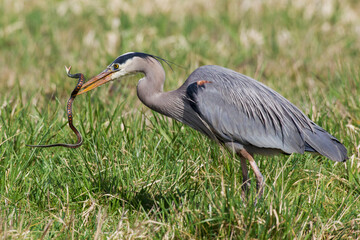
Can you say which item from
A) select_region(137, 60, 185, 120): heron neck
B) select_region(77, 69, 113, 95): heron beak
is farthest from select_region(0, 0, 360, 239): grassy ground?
select_region(77, 69, 113, 95): heron beak

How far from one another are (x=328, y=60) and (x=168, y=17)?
3.03 metres

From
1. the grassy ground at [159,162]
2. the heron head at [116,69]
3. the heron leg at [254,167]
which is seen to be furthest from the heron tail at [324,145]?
the heron head at [116,69]

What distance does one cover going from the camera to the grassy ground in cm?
357

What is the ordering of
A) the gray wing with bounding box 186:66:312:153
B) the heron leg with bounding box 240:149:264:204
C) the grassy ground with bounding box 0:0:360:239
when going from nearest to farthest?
the grassy ground with bounding box 0:0:360:239 < the heron leg with bounding box 240:149:264:204 < the gray wing with bounding box 186:66:312:153

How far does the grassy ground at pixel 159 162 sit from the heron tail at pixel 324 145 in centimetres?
18

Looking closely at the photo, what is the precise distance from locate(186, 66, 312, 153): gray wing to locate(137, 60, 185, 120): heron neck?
108mm

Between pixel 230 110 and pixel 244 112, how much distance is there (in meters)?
0.11

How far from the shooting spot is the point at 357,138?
485 cm

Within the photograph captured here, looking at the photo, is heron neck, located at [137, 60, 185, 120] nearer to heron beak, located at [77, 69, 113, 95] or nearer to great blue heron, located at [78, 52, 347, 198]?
great blue heron, located at [78, 52, 347, 198]

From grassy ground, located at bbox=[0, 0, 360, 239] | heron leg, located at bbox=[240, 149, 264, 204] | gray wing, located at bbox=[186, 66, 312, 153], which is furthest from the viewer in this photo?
gray wing, located at bbox=[186, 66, 312, 153]

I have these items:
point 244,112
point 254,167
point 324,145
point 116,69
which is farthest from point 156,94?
point 324,145

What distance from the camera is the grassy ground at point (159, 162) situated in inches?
141

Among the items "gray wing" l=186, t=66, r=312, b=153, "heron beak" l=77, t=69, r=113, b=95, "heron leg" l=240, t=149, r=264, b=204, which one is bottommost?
"heron leg" l=240, t=149, r=264, b=204

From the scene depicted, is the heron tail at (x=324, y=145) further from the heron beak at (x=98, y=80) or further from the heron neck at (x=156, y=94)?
the heron beak at (x=98, y=80)
